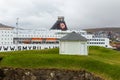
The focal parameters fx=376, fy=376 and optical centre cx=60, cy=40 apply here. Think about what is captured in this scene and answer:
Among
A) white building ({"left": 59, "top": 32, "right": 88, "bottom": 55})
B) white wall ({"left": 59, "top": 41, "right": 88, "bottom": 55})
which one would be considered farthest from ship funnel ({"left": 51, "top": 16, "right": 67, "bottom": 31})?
white wall ({"left": 59, "top": 41, "right": 88, "bottom": 55})

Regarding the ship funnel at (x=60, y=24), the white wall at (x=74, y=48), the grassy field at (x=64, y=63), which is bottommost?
the grassy field at (x=64, y=63)

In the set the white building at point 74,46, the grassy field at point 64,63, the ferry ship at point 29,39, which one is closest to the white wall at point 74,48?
the white building at point 74,46

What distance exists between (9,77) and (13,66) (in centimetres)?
119

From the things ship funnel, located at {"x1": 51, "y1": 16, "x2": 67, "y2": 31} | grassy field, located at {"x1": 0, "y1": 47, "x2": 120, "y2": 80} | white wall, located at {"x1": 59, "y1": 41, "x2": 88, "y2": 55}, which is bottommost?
grassy field, located at {"x1": 0, "y1": 47, "x2": 120, "y2": 80}

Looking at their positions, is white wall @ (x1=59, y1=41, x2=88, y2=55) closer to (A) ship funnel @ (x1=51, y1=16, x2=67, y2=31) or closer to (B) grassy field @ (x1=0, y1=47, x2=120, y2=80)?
(B) grassy field @ (x1=0, y1=47, x2=120, y2=80)

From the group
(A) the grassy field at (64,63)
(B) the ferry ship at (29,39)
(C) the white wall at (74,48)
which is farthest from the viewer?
(B) the ferry ship at (29,39)

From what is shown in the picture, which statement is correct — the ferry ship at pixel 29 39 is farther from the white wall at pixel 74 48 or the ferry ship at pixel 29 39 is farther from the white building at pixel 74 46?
the white wall at pixel 74 48

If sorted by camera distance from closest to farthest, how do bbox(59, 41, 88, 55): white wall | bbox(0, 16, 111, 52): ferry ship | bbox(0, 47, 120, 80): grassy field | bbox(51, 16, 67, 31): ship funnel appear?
1. bbox(0, 47, 120, 80): grassy field
2. bbox(59, 41, 88, 55): white wall
3. bbox(0, 16, 111, 52): ferry ship
4. bbox(51, 16, 67, 31): ship funnel

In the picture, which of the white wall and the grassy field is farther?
the white wall

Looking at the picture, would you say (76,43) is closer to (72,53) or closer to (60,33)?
(72,53)

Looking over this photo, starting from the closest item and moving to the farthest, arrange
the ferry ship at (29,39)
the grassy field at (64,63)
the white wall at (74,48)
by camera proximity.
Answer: the grassy field at (64,63) < the white wall at (74,48) < the ferry ship at (29,39)

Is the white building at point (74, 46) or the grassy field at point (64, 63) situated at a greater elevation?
the white building at point (74, 46)

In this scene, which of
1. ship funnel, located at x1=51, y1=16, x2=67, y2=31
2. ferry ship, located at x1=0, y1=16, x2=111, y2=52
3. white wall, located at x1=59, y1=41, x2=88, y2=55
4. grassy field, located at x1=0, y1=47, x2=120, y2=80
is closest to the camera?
grassy field, located at x1=0, y1=47, x2=120, y2=80

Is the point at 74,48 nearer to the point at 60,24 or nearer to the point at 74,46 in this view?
the point at 74,46
